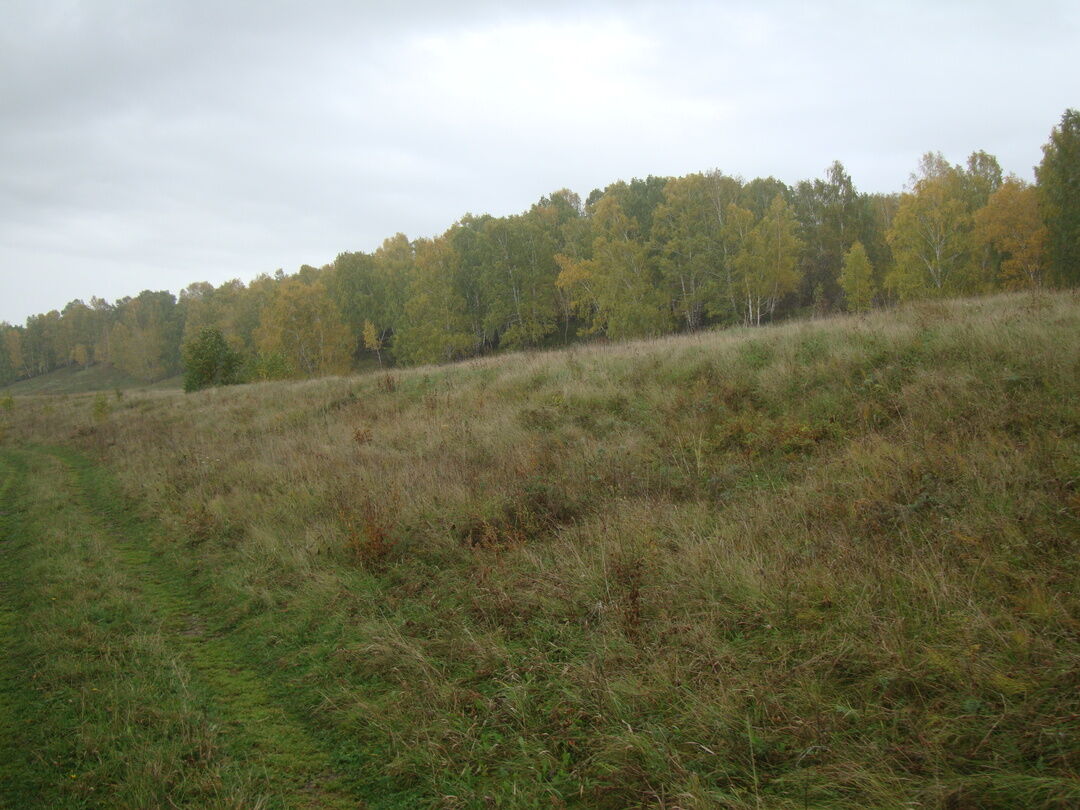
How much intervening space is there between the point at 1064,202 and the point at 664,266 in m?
22.2

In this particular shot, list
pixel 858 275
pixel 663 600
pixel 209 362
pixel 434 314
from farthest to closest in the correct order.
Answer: pixel 434 314, pixel 209 362, pixel 858 275, pixel 663 600

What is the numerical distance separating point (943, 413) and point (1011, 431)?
820 mm

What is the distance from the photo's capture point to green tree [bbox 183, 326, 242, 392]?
39.2 metres

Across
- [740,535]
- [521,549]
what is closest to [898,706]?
[740,535]

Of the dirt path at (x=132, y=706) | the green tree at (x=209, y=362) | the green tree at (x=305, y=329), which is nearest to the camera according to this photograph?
the dirt path at (x=132, y=706)

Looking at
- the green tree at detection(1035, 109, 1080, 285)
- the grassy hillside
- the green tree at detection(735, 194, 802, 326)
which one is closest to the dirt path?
the grassy hillside

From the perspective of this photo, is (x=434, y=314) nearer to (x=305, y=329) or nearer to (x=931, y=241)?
(x=305, y=329)

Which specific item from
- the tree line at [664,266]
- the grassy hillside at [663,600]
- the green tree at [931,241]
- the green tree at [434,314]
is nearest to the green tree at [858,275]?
the tree line at [664,266]

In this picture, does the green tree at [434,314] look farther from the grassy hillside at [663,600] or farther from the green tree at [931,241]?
the grassy hillside at [663,600]

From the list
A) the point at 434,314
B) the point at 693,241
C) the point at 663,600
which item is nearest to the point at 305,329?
the point at 434,314

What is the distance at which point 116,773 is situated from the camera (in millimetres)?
3523

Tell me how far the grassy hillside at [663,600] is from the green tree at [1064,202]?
99.4 feet

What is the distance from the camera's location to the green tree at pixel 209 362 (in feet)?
129

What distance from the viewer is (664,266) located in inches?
1503
